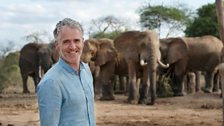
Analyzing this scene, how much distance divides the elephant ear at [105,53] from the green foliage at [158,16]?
20389mm

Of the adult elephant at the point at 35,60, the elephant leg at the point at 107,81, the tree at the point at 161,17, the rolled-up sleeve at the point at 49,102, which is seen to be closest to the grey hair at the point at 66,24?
the rolled-up sleeve at the point at 49,102

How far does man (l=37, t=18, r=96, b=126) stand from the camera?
321 centimetres

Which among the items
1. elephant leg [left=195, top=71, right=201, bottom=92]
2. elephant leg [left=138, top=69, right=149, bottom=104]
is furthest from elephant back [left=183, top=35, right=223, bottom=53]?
elephant leg [left=138, top=69, right=149, bottom=104]

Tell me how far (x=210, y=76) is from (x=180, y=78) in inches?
45.1

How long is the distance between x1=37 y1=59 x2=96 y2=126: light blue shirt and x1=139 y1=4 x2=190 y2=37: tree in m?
36.9

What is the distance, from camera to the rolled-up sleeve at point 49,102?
321 centimetres

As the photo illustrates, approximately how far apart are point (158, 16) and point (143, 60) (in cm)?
2395

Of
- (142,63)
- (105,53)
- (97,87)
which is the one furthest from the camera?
(97,87)

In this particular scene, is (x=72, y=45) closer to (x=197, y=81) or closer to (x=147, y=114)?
(x=147, y=114)

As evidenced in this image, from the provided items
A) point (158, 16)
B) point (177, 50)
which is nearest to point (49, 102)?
point (177, 50)

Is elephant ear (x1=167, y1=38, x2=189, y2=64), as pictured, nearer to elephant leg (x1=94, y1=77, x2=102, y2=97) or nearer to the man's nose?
elephant leg (x1=94, y1=77, x2=102, y2=97)

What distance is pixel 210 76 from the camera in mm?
22094

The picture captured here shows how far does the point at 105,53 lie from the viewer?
1998cm

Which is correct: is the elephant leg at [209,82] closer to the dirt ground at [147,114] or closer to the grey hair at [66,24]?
the dirt ground at [147,114]
